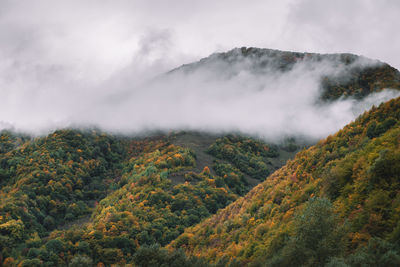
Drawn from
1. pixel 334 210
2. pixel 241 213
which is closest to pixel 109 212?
pixel 241 213

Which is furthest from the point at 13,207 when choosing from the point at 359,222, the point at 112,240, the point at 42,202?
the point at 359,222

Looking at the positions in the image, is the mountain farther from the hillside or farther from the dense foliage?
the dense foliage

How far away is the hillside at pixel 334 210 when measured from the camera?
106 feet

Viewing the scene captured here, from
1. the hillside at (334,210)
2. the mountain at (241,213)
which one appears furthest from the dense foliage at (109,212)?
Result: the hillside at (334,210)

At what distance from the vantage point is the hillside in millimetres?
32375

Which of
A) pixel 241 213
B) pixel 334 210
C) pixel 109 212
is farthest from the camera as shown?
pixel 109 212

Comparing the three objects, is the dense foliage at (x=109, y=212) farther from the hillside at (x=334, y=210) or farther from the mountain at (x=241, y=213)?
the hillside at (x=334, y=210)

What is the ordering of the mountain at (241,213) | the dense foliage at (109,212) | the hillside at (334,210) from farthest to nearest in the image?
the dense foliage at (109,212), the mountain at (241,213), the hillside at (334,210)

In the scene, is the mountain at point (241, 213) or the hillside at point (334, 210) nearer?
the hillside at point (334, 210)

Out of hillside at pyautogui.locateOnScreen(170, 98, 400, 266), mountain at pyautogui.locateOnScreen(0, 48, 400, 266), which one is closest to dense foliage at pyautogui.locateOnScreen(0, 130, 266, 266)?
mountain at pyautogui.locateOnScreen(0, 48, 400, 266)

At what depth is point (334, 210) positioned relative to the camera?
1592 inches

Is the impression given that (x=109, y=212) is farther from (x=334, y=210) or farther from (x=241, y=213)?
(x=334, y=210)

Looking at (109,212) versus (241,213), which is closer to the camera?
(241,213)

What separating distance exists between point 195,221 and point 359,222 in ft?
344
